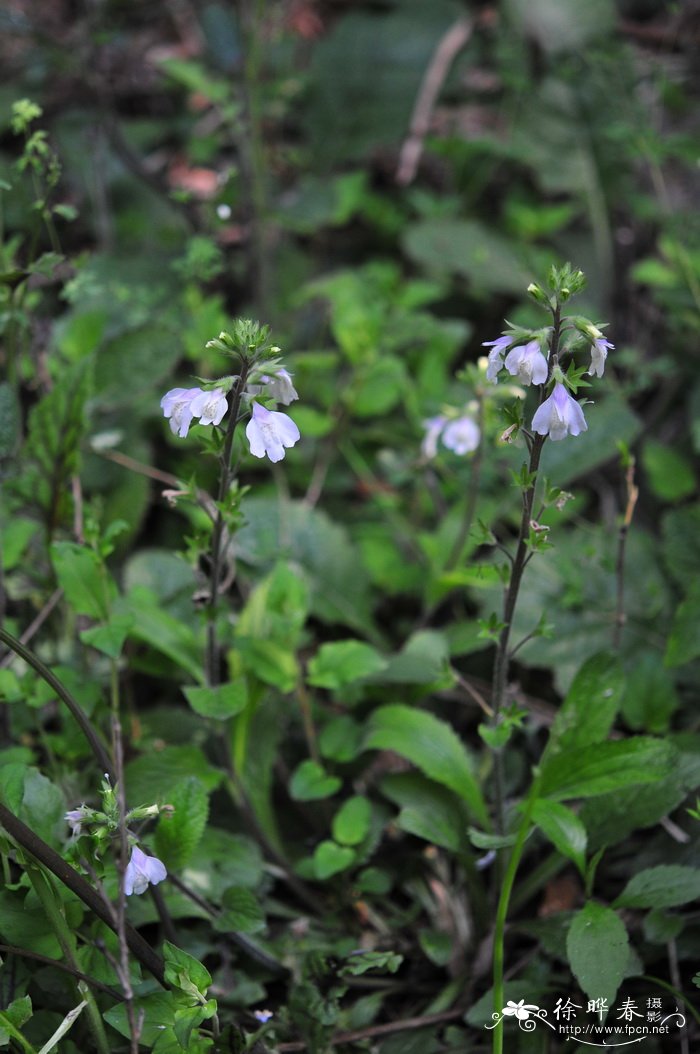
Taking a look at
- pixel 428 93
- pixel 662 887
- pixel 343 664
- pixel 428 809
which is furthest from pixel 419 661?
pixel 428 93

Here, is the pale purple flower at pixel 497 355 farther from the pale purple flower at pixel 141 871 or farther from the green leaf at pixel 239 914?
the green leaf at pixel 239 914

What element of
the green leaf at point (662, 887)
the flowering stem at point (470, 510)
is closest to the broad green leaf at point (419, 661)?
the flowering stem at point (470, 510)

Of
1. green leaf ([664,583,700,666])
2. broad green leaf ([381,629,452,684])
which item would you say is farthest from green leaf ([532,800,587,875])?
green leaf ([664,583,700,666])

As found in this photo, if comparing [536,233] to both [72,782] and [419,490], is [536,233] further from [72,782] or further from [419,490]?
[72,782]

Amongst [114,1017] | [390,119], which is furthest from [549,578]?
[390,119]

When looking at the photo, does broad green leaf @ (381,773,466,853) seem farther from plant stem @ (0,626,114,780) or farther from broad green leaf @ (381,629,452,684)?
plant stem @ (0,626,114,780)

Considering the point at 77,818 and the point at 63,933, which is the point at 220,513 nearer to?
the point at 77,818
